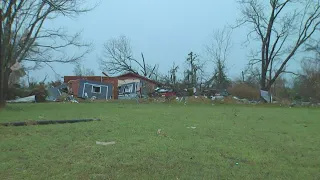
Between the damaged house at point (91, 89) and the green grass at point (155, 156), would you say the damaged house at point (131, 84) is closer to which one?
the damaged house at point (91, 89)

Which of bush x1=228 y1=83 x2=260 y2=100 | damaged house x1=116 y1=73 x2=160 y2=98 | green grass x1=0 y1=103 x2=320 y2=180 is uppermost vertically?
damaged house x1=116 y1=73 x2=160 y2=98

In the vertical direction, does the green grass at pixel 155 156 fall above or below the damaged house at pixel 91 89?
below

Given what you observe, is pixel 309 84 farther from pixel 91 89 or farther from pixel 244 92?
pixel 91 89

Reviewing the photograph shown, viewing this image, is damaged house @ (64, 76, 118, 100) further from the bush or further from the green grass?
the green grass

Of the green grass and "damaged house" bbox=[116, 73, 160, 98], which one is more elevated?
"damaged house" bbox=[116, 73, 160, 98]

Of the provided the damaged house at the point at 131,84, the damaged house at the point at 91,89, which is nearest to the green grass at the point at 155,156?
the damaged house at the point at 91,89

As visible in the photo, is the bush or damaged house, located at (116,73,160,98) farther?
damaged house, located at (116,73,160,98)

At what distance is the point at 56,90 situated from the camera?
44344 mm

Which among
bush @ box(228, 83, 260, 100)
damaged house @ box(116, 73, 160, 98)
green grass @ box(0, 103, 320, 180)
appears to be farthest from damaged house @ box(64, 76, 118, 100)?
green grass @ box(0, 103, 320, 180)

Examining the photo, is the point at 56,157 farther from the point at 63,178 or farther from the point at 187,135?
the point at 187,135

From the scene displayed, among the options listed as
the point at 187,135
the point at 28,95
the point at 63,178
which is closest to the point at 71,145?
the point at 63,178

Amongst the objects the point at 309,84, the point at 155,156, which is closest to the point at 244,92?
the point at 309,84

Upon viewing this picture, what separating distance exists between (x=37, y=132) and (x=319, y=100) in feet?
118

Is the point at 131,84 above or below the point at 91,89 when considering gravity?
above
